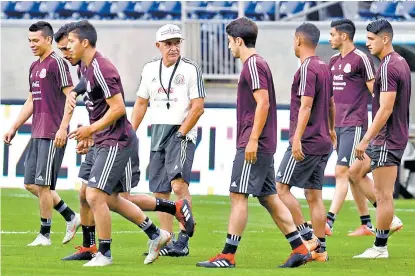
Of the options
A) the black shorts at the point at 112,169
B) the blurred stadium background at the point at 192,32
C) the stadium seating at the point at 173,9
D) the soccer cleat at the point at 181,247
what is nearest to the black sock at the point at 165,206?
the black shorts at the point at 112,169

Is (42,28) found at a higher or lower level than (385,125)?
higher

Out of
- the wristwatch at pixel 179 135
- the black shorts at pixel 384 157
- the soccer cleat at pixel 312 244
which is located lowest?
the soccer cleat at pixel 312 244

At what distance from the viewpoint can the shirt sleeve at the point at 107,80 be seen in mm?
9969

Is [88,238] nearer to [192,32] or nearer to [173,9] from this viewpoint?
[192,32]

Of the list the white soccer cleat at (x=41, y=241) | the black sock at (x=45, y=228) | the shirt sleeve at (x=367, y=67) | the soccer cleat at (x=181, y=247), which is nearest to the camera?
the soccer cleat at (x=181, y=247)

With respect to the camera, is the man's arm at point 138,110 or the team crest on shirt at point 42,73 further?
the team crest on shirt at point 42,73

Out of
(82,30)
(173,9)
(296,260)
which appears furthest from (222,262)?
(173,9)

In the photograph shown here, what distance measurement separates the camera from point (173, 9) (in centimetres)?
2581

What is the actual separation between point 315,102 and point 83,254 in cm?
258

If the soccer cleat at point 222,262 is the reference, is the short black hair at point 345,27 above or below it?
above

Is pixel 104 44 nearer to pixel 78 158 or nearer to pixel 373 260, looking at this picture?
pixel 78 158

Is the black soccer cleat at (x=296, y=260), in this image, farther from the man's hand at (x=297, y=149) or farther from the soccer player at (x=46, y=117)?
the soccer player at (x=46, y=117)

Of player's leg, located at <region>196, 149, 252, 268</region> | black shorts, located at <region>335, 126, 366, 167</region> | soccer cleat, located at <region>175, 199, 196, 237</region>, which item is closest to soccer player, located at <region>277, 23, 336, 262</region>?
player's leg, located at <region>196, 149, 252, 268</region>

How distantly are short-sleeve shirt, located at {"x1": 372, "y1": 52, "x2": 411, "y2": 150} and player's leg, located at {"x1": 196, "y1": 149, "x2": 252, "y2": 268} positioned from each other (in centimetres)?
158
